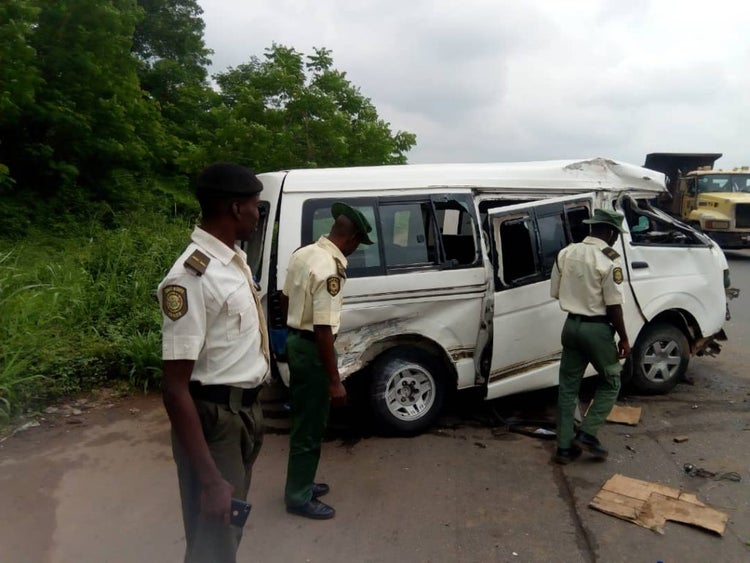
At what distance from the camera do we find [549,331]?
4.71 m

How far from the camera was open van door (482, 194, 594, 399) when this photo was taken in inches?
177

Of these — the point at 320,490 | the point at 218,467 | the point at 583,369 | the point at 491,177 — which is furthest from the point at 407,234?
the point at 218,467

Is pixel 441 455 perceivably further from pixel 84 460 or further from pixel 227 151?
pixel 227 151

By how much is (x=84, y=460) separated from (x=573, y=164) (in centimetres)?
456

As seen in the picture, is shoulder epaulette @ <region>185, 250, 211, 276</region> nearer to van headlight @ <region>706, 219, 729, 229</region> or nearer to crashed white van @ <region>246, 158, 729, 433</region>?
crashed white van @ <region>246, 158, 729, 433</region>

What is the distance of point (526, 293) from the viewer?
4.59 m

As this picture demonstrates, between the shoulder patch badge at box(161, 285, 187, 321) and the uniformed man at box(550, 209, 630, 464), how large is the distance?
3010 millimetres

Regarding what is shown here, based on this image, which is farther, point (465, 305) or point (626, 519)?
point (465, 305)

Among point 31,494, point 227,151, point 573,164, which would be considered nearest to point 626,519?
point 573,164

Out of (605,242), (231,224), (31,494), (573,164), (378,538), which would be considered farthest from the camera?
(573,164)

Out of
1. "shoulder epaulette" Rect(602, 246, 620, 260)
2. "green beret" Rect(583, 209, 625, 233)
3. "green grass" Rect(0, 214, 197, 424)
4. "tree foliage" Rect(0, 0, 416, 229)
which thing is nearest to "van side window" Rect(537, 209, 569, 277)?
"green beret" Rect(583, 209, 625, 233)

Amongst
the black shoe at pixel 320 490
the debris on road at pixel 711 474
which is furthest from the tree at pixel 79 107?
the debris on road at pixel 711 474

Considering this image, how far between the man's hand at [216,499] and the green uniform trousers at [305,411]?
1.40 meters

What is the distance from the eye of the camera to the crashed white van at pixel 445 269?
168 inches
